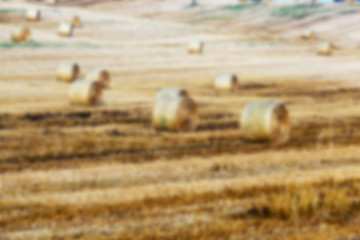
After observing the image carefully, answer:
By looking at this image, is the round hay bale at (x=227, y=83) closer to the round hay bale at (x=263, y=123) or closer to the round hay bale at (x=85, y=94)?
the round hay bale at (x=85, y=94)

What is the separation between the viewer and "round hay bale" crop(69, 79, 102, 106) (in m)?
17.2

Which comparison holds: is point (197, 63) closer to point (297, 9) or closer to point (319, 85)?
point (319, 85)

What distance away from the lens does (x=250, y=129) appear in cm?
1309

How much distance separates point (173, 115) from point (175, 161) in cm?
255

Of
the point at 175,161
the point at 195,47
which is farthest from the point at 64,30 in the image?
Result: the point at 175,161

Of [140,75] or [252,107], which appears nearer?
[252,107]

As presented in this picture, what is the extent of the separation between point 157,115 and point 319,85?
35.8ft

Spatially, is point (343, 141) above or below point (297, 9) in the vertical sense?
below

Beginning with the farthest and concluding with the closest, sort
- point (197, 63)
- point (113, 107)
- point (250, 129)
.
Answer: point (197, 63)
point (113, 107)
point (250, 129)

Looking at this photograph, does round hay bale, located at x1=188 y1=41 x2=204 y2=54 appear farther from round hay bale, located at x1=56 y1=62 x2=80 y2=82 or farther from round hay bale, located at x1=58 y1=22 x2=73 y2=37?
round hay bale, located at x1=56 y1=62 x2=80 y2=82

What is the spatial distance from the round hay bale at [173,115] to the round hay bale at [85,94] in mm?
3529

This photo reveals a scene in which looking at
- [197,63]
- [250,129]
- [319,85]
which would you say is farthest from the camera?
[197,63]

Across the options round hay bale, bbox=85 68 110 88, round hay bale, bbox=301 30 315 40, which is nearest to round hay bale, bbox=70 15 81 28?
round hay bale, bbox=301 30 315 40

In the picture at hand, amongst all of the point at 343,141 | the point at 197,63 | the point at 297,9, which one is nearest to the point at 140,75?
the point at 197,63
